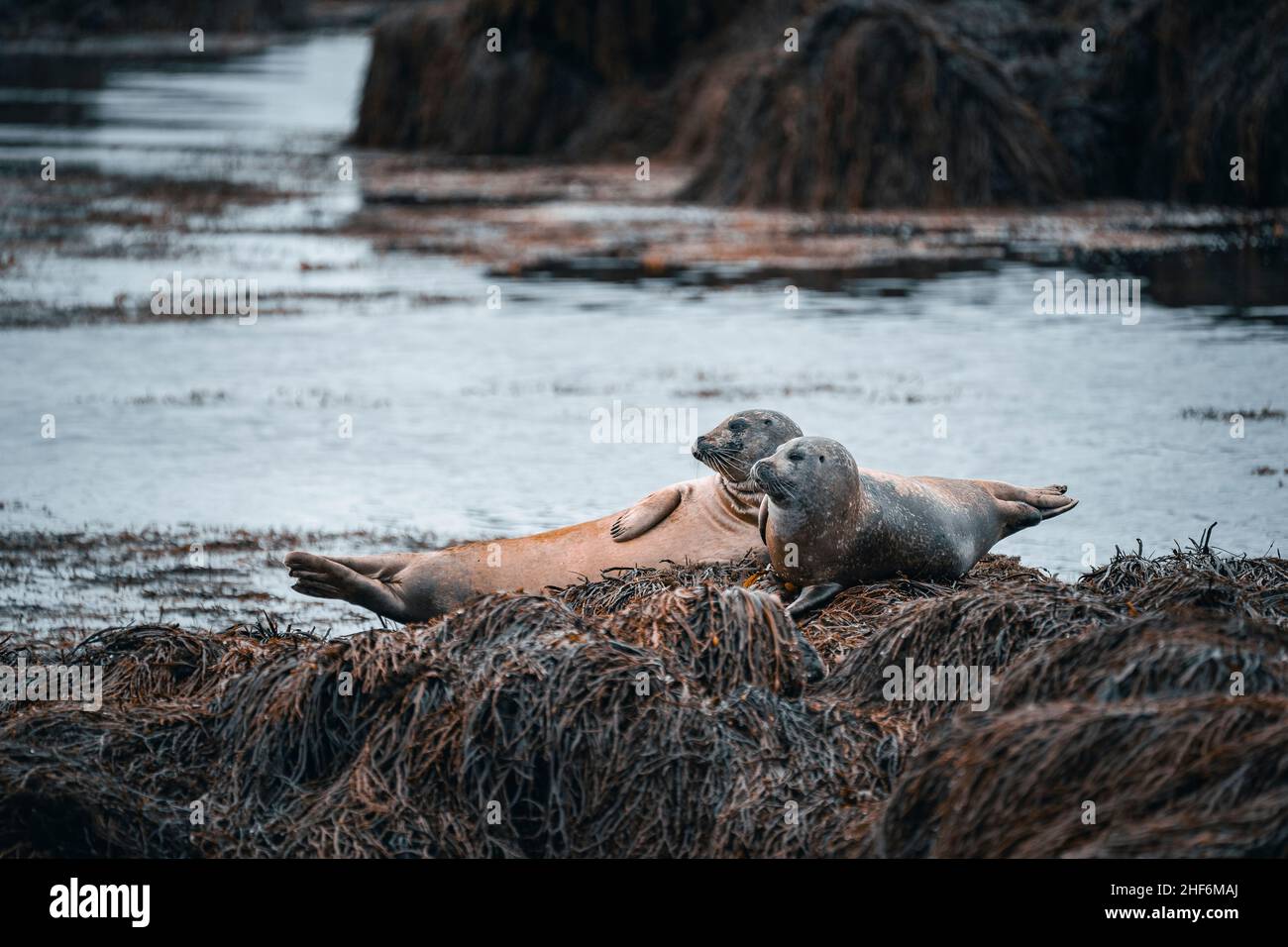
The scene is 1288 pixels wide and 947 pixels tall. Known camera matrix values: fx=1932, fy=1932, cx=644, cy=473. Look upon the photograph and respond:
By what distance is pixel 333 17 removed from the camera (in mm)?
79875

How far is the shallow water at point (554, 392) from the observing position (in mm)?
10219

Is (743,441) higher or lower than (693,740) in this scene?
higher

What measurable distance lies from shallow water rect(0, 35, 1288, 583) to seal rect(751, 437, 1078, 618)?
187cm

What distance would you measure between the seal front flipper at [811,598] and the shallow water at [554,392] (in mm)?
2246

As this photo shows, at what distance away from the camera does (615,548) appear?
7266 mm

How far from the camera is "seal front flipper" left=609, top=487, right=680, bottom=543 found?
286 inches

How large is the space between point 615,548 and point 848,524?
110cm

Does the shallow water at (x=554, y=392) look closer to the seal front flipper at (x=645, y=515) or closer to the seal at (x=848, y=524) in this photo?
the seal at (x=848, y=524)
